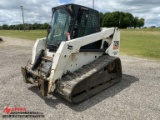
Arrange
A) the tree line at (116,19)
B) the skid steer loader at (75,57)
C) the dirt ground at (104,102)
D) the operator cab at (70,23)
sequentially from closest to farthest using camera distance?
the dirt ground at (104,102) < the skid steer loader at (75,57) < the operator cab at (70,23) < the tree line at (116,19)

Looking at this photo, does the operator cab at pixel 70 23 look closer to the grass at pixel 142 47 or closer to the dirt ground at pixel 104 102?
the dirt ground at pixel 104 102

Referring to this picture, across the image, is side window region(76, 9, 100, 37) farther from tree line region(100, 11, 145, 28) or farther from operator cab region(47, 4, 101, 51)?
tree line region(100, 11, 145, 28)

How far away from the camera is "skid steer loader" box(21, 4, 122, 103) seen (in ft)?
17.2

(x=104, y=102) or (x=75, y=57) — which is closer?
(x=104, y=102)

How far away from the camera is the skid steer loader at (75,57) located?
5.23 metres

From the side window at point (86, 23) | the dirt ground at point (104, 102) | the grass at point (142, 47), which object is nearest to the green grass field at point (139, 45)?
the grass at point (142, 47)

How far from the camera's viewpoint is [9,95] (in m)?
5.95

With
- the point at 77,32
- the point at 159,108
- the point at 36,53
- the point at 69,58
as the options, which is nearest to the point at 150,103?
the point at 159,108

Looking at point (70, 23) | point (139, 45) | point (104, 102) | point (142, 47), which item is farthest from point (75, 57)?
point (139, 45)

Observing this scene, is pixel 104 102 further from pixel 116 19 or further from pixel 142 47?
pixel 116 19

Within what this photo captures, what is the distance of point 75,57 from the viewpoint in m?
5.82

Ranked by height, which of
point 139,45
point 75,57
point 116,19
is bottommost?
point 139,45

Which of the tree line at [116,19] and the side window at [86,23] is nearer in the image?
the side window at [86,23]


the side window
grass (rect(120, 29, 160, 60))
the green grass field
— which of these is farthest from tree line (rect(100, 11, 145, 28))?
the side window
